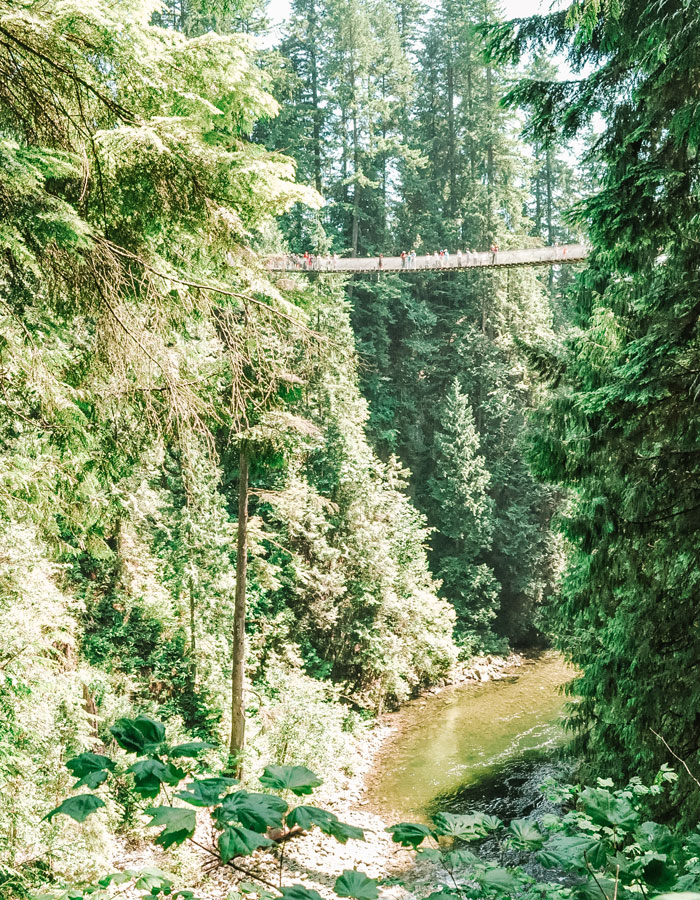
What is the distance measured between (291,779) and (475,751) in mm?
12471

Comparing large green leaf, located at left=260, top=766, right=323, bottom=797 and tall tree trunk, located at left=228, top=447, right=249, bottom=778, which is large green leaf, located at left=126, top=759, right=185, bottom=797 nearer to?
large green leaf, located at left=260, top=766, right=323, bottom=797

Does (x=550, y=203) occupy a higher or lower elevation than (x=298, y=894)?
higher

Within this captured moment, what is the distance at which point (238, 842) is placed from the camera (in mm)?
1207

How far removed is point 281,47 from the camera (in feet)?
82.2

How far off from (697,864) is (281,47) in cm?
2983

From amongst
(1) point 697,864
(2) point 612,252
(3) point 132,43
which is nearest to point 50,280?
(3) point 132,43

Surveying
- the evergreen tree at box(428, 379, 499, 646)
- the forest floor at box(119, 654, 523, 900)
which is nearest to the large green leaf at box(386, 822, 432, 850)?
the forest floor at box(119, 654, 523, 900)

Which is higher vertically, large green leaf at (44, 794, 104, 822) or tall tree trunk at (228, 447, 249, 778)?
large green leaf at (44, 794, 104, 822)

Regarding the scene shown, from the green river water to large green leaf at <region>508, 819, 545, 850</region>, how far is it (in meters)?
9.32

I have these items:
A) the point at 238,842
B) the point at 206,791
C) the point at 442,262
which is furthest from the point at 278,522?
the point at 238,842

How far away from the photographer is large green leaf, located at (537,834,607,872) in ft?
4.91

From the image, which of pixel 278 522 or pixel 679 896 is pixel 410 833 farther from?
pixel 278 522

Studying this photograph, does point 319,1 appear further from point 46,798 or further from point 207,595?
point 46,798

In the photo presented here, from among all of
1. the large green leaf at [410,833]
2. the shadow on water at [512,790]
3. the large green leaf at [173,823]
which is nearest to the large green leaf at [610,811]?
the large green leaf at [410,833]
